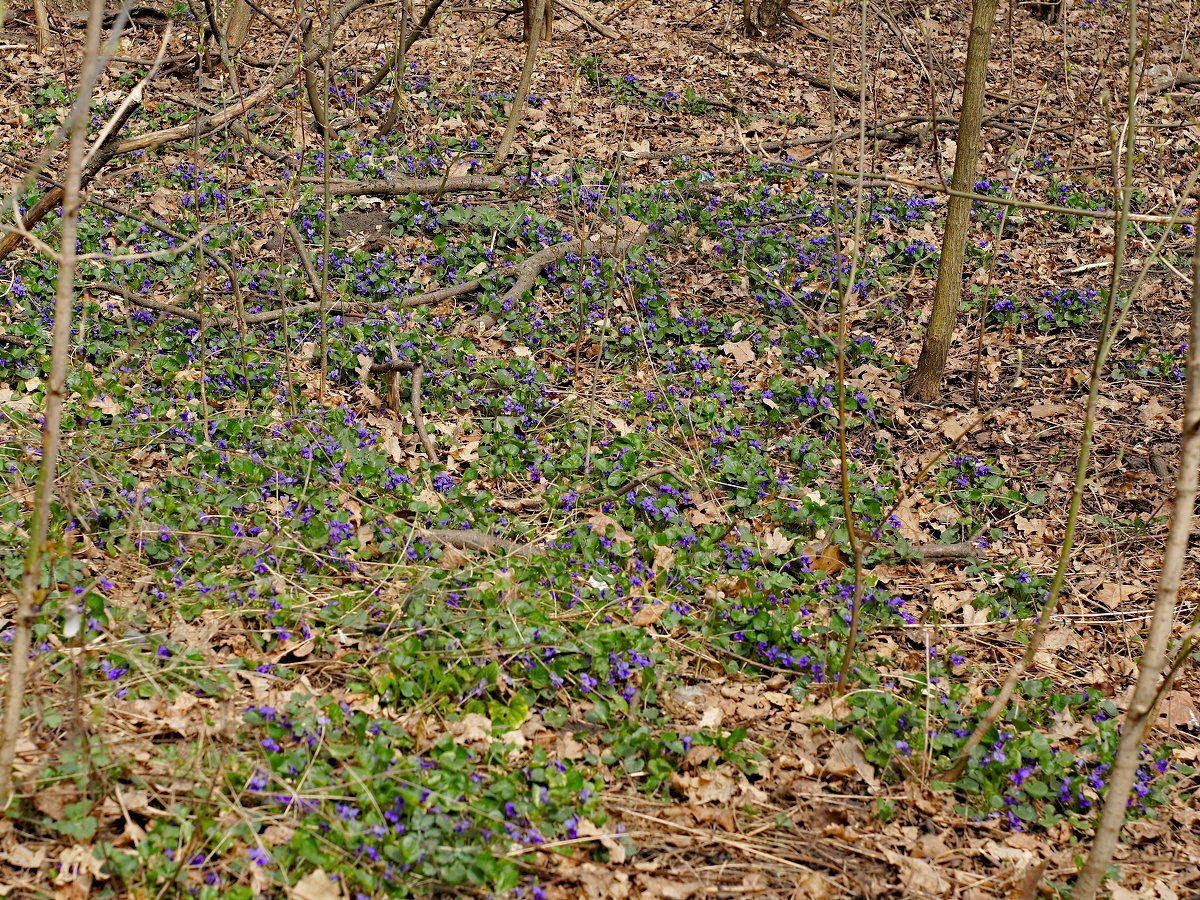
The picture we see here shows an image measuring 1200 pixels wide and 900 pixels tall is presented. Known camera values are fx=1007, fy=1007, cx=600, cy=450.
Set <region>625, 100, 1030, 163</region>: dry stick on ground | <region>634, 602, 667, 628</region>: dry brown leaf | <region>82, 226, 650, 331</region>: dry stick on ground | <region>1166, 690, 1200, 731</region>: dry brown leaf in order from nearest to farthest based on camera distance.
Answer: <region>1166, 690, 1200, 731</region>: dry brown leaf < <region>634, 602, 667, 628</region>: dry brown leaf < <region>82, 226, 650, 331</region>: dry stick on ground < <region>625, 100, 1030, 163</region>: dry stick on ground

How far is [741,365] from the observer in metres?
6.01

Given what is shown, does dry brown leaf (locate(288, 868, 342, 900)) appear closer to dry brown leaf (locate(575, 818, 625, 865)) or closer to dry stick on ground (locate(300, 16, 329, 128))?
dry brown leaf (locate(575, 818, 625, 865))

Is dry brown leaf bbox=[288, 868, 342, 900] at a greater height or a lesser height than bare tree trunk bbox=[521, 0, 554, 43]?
lesser

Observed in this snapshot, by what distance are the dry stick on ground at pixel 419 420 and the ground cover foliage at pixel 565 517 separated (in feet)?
0.12

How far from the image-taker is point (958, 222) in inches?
223

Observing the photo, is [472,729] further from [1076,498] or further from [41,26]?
[41,26]

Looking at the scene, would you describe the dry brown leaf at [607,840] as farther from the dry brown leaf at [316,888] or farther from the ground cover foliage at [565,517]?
the dry brown leaf at [316,888]

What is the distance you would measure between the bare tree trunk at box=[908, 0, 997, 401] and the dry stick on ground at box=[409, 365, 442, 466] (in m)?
2.82

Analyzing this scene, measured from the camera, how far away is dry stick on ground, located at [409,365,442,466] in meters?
5.00

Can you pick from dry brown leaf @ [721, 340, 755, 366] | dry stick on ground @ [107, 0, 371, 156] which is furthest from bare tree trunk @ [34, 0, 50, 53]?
dry brown leaf @ [721, 340, 755, 366]

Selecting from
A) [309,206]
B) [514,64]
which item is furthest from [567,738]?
[514,64]

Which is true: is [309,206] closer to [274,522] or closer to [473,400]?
[473,400]

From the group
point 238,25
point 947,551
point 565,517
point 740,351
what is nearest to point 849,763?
point 947,551

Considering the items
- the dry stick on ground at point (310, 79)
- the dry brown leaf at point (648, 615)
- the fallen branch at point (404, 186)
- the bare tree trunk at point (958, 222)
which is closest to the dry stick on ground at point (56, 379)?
the dry brown leaf at point (648, 615)
